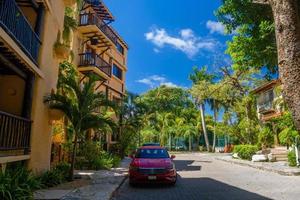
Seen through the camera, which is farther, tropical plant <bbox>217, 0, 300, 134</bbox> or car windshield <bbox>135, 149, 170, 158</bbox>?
car windshield <bbox>135, 149, 170, 158</bbox>

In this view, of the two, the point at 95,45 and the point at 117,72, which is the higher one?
the point at 95,45

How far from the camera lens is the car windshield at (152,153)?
16.0 m

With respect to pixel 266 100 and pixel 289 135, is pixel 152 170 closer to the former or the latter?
pixel 289 135

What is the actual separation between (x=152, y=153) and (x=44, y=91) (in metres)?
5.67

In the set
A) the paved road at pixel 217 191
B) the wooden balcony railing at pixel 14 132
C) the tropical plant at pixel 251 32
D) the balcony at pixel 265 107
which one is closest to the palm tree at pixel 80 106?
the wooden balcony railing at pixel 14 132

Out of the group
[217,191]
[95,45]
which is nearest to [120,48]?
[95,45]

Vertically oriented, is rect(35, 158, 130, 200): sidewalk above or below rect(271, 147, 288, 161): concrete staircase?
below

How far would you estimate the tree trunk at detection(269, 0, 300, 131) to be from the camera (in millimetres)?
5199

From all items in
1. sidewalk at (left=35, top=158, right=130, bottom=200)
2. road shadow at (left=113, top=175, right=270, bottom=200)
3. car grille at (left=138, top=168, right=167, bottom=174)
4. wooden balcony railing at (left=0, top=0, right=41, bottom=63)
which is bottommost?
road shadow at (left=113, top=175, right=270, bottom=200)

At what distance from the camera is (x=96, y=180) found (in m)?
Result: 15.5

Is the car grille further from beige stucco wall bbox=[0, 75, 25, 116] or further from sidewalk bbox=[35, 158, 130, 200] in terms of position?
beige stucco wall bbox=[0, 75, 25, 116]

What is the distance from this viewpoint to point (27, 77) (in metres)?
12.8

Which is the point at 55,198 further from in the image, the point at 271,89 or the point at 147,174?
the point at 271,89

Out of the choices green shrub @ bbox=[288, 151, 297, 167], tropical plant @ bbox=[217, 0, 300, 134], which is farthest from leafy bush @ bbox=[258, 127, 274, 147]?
tropical plant @ bbox=[217, 0, 300, 134]
